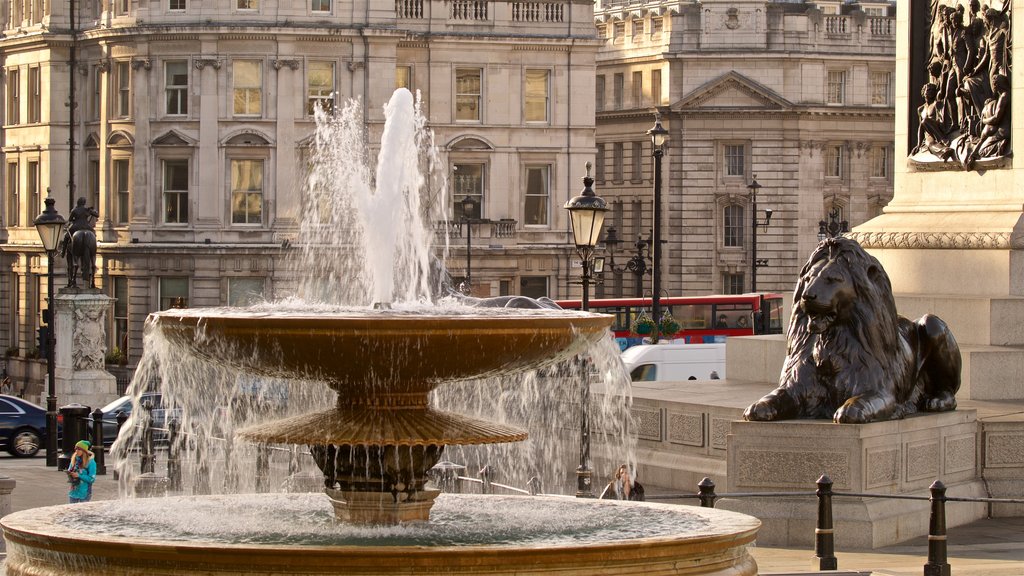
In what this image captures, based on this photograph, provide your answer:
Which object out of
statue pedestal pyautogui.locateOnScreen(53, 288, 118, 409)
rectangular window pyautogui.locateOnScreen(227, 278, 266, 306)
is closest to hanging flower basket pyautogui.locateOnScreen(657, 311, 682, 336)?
statue pedestal pyautogui.locateOnScreen(53, 288, 118, 409)

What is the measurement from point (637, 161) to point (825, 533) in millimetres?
72301

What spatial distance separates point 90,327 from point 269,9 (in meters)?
20.1

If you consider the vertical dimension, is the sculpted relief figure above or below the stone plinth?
above

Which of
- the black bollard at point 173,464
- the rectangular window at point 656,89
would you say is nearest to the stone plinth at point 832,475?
the black bollard at point 173,464

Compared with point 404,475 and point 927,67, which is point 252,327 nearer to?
point 404,475

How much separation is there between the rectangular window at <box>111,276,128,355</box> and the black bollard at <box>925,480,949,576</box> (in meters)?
48.4

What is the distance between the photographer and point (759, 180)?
285 ft

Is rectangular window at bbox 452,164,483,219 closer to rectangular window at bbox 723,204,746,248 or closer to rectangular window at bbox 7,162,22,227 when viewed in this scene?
rectangular window at bbox 7,162,22,227

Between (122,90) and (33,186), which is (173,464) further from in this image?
(33,186)

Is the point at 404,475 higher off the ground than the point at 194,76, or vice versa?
the point at 194,76

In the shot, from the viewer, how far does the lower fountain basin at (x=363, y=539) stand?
39.3 feet

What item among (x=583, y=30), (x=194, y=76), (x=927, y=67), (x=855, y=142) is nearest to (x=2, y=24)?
(x=194, y=76)

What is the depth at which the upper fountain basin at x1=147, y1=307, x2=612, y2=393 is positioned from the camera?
1292 centimetres

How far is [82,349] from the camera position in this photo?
Result: 1800 inches
